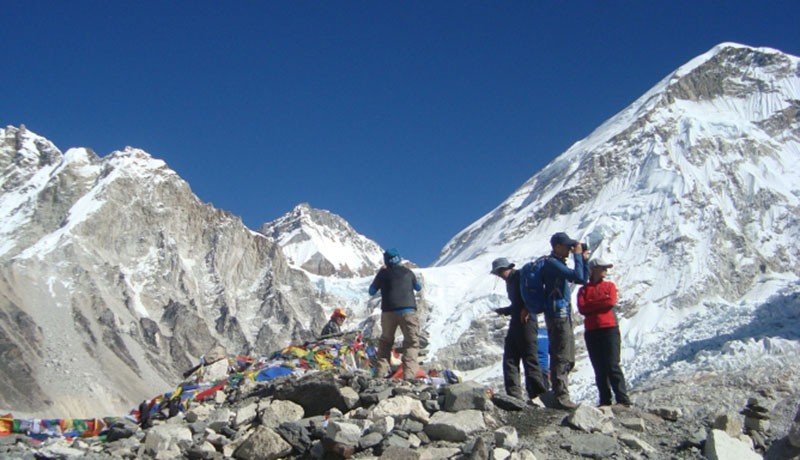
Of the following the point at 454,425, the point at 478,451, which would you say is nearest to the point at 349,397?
the point at 454,425

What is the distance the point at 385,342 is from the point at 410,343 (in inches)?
18.0

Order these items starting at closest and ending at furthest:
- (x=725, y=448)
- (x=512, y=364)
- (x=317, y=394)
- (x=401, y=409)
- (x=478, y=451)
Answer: (x=478, y=451) < (x=725, y=448) < (x=401, y=409) < (x=317, y=394) < (x=512, y=364)

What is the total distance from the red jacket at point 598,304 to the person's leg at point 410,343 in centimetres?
221

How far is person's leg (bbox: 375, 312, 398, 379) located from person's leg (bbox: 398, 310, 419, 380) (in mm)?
130

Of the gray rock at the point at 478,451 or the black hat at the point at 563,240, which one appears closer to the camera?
the gray rock at the point at 478,451

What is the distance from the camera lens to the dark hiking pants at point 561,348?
9.48 metres

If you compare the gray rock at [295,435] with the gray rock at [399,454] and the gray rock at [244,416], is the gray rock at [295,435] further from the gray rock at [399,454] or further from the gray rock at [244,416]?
the gray rock at [399,454]

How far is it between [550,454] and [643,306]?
112846mm

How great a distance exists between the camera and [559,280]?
9641 millimetres

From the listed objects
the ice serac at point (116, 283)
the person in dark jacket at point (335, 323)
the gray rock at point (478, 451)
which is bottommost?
the gray rock at point (478, 451)

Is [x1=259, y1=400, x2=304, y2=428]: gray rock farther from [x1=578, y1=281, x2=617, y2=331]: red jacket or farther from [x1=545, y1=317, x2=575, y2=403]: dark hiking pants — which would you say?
[x1=578, y1=281, x2=617, y2=331]: red jacket

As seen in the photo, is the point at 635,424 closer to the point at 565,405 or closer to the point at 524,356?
the point at 565,405

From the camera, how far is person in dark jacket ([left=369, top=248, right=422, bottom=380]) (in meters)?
10.9

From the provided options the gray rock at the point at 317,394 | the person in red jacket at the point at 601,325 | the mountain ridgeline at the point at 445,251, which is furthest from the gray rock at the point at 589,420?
the mountain ridgeline at the point at 445,251
